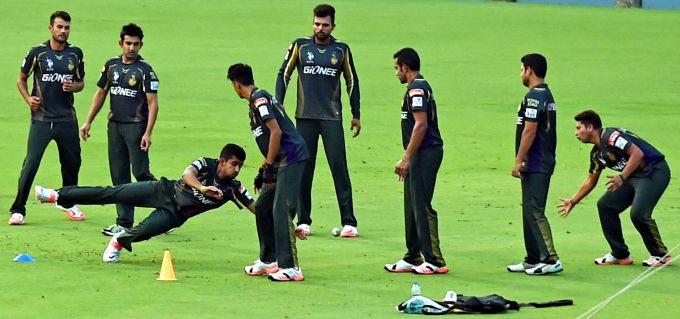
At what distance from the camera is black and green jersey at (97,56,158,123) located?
48.6ft

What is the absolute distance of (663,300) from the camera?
11977mm

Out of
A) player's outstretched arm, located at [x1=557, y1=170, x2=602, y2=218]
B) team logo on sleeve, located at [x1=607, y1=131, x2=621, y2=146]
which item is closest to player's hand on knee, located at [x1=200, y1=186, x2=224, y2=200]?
player's outstretched arm, located at [x1=557, y1=170, x2=602, y2=218]

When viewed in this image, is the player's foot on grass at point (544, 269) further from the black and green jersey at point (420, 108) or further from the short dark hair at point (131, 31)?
the short dark hair at point (131, 31)

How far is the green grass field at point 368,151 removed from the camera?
39.6 ft

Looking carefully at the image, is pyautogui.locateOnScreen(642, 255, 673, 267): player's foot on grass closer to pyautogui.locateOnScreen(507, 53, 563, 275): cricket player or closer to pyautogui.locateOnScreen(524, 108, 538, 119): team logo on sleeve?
pyautogui.locateOnScreen(507, 53, 563, 275): cricket player

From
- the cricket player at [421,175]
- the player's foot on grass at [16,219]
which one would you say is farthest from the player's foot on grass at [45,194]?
the cricket player at [421,175]

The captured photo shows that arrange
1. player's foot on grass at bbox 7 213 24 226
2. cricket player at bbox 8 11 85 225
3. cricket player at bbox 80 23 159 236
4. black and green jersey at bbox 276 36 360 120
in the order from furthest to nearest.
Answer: cricket player at bbox 8 11 85 225, player's foot on grass at bbox 7 213 24 226, black and green jersey at bbox 276 36 360 120, cricket player at bbox 80 23 159 236

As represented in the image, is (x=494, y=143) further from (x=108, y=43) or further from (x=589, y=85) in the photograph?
(x=108, y=43)

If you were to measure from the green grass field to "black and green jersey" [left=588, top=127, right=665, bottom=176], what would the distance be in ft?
3.04

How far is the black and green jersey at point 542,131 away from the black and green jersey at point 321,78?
262 centimetres

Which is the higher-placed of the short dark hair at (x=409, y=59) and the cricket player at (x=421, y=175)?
the short dark hair at (x=409, y=59)

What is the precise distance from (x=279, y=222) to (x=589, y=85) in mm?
15161

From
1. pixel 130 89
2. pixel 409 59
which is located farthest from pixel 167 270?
pixel 130 89

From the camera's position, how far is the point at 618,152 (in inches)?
527
